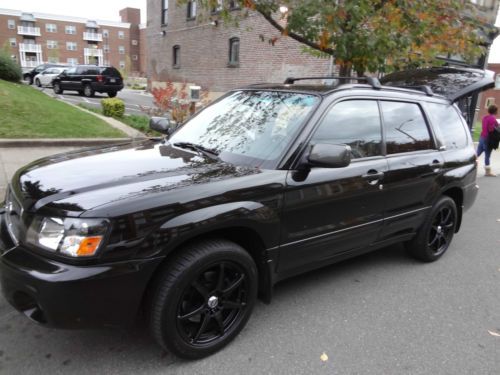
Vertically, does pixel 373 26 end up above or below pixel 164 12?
below

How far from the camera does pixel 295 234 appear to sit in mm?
3053

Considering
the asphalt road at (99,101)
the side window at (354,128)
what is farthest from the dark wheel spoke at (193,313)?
the asphalt road at (99,101)

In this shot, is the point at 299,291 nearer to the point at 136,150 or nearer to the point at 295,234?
the point at 295,234

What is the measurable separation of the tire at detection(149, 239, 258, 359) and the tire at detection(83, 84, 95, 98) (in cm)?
2262

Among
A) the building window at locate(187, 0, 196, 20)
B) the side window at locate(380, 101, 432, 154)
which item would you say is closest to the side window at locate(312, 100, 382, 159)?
the side window at locate(380, 101, 432, 154)

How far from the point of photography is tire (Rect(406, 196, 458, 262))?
428 cm

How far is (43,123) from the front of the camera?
921 cm

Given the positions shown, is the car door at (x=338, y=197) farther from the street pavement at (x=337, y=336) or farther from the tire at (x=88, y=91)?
the tire at (x=88, y=91)

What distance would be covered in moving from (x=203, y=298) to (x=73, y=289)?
31.9 inches

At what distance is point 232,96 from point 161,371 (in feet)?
8.09

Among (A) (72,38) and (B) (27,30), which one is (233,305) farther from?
(A) (72,38)

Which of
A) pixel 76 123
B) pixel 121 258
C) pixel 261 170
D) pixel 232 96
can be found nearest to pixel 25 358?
pixel 121 258

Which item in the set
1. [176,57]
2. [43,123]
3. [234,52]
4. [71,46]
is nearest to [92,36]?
[71,46]

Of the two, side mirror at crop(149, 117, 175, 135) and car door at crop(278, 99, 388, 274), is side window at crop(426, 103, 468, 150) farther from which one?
side mirror at crop(149, 117, 175, 135)
